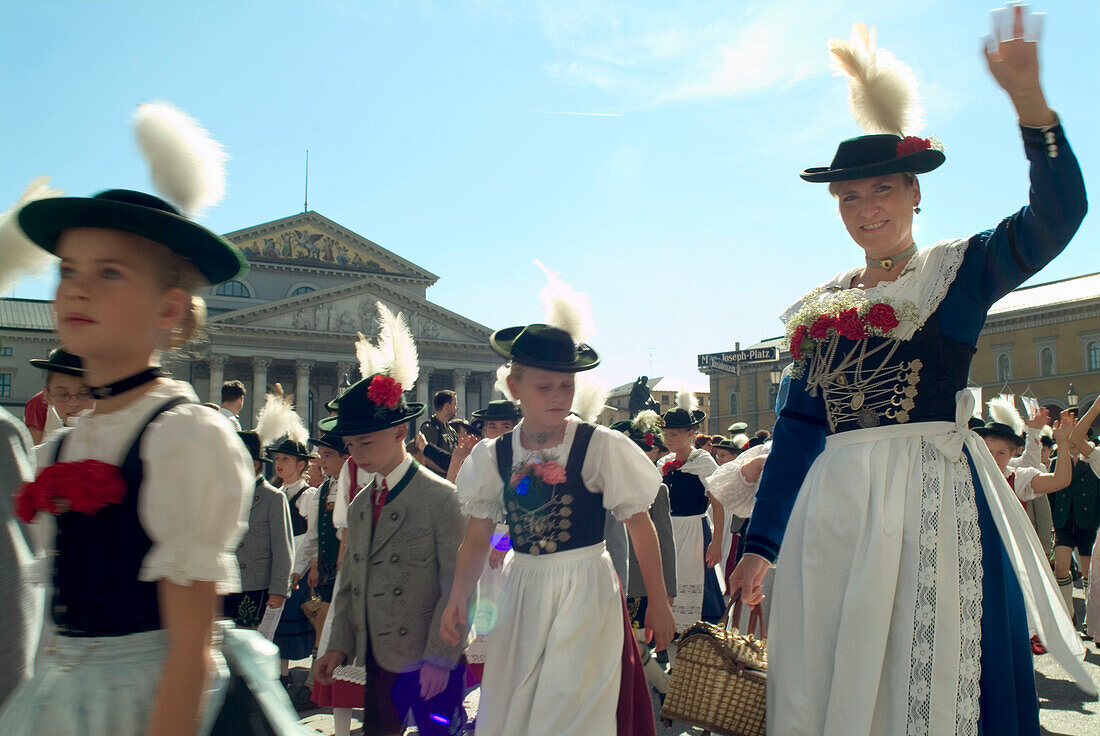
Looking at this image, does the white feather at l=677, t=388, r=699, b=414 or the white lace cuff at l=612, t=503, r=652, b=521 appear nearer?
the white lace cuff at l=612, t=503, r=652, b=521

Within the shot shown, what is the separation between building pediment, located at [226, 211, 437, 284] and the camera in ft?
193

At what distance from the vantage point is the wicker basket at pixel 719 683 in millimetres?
2857

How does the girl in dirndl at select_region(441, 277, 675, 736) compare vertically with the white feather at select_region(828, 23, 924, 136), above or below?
below

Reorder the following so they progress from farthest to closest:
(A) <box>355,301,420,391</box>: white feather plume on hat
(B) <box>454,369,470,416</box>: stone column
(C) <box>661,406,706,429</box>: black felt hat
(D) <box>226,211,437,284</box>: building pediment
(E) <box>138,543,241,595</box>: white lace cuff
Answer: (D) <box>226,211,437,284</box>: building pediment < (B) <box>454,369,470,416</box>: stone column < (C) <box>661,406,706,429</box>: black felt hat < (A) <box>355,301,420,391</box>: white feather plume on hat < (E) <box>138,543,241,595</box>: white lace cuff

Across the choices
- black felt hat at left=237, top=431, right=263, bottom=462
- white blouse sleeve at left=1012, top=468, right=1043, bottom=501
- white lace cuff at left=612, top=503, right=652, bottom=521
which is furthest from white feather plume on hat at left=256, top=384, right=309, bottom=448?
white blouse sleeve at left=1012, top=468, right=1043, bottom=501

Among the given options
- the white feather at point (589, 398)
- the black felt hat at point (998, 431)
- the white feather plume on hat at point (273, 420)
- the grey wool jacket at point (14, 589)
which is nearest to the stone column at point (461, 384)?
the white feather plume on hat at point (273, 420)

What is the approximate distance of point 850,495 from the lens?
8.29 feet

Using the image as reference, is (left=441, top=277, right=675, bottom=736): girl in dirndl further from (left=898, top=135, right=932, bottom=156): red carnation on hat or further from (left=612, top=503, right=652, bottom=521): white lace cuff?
(left=898, top=135, right=932, bottom=156): red carnation on hat

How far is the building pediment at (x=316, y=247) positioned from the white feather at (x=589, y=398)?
56.9 metres

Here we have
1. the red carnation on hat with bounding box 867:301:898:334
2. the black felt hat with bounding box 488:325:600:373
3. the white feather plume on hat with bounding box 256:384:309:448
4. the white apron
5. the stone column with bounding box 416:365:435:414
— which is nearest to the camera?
the white apron

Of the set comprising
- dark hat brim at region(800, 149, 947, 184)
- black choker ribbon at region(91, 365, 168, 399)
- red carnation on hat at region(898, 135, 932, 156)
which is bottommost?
black choker ribbon at region(91, 365, 168, 399)

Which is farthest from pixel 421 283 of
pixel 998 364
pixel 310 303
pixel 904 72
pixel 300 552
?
pixel 904 72

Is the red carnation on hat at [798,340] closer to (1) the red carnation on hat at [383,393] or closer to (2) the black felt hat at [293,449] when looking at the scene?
(1) the red carnation on hat at [383,393]

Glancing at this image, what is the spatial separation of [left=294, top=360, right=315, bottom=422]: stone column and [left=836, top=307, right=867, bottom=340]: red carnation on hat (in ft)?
162
